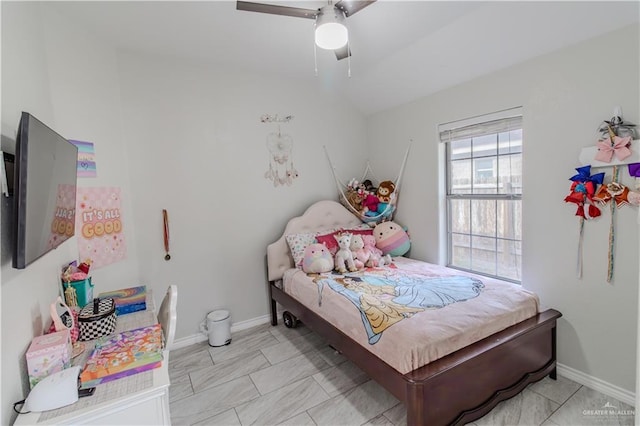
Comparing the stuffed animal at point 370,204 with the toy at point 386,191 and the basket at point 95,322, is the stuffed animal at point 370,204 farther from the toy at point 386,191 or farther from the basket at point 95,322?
the basket at point 95,322

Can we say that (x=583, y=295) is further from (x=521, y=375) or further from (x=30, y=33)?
(x=30, y=33)

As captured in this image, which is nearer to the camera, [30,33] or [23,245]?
[23,245]

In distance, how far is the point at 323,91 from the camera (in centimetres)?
368

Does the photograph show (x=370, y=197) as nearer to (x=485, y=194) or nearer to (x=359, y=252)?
(x=359, y=252)

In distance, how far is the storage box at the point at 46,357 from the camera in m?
1.20

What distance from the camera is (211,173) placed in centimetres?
307

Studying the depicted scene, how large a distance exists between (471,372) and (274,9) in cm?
233

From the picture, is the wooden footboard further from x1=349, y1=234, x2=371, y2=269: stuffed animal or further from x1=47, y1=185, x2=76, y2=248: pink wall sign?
x1=47, y1=185, x2=76, y2=248: pink wall sign

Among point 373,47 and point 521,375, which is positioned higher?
point 373,47

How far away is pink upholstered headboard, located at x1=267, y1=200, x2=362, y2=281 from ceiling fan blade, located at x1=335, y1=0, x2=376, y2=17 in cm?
202

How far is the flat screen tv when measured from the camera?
1087mm

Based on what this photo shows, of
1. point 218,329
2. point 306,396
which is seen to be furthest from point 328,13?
point 218,329

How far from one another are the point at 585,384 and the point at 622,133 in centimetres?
169

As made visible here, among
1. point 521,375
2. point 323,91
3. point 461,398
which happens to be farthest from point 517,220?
point 323,91
